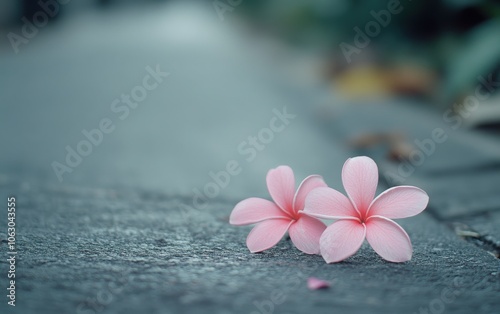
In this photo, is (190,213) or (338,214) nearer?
(338,214)

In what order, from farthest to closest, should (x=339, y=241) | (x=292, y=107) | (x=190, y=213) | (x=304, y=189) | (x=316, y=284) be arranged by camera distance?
(x=292, y=107)
(x=190, y=213)
(x=304, y=189)
(x=339, y=241)
(x=316, y=284)

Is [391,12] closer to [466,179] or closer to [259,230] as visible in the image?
[466,179]

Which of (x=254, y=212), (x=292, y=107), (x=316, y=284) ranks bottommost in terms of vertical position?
(x=316, y=284)

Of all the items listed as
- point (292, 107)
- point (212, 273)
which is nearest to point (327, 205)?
point (212, 273)

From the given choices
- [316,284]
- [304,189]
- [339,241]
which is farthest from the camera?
[304,189]

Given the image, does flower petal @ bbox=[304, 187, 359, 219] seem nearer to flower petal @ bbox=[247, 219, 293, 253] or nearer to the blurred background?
flower petal @ bbox=[247, 219, 293, 253]

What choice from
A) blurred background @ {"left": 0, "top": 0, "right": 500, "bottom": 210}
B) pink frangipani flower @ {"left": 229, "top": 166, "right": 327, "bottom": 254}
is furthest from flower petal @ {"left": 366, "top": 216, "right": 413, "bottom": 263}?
blurred background @ {"left": 0, "top": 0, "right": 500, "bottom": 210}

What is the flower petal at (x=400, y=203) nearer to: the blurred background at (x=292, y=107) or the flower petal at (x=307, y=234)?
the flower petal at (x=307, y=234)

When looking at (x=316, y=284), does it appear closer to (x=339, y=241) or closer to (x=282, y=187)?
(x=339, y=241)
